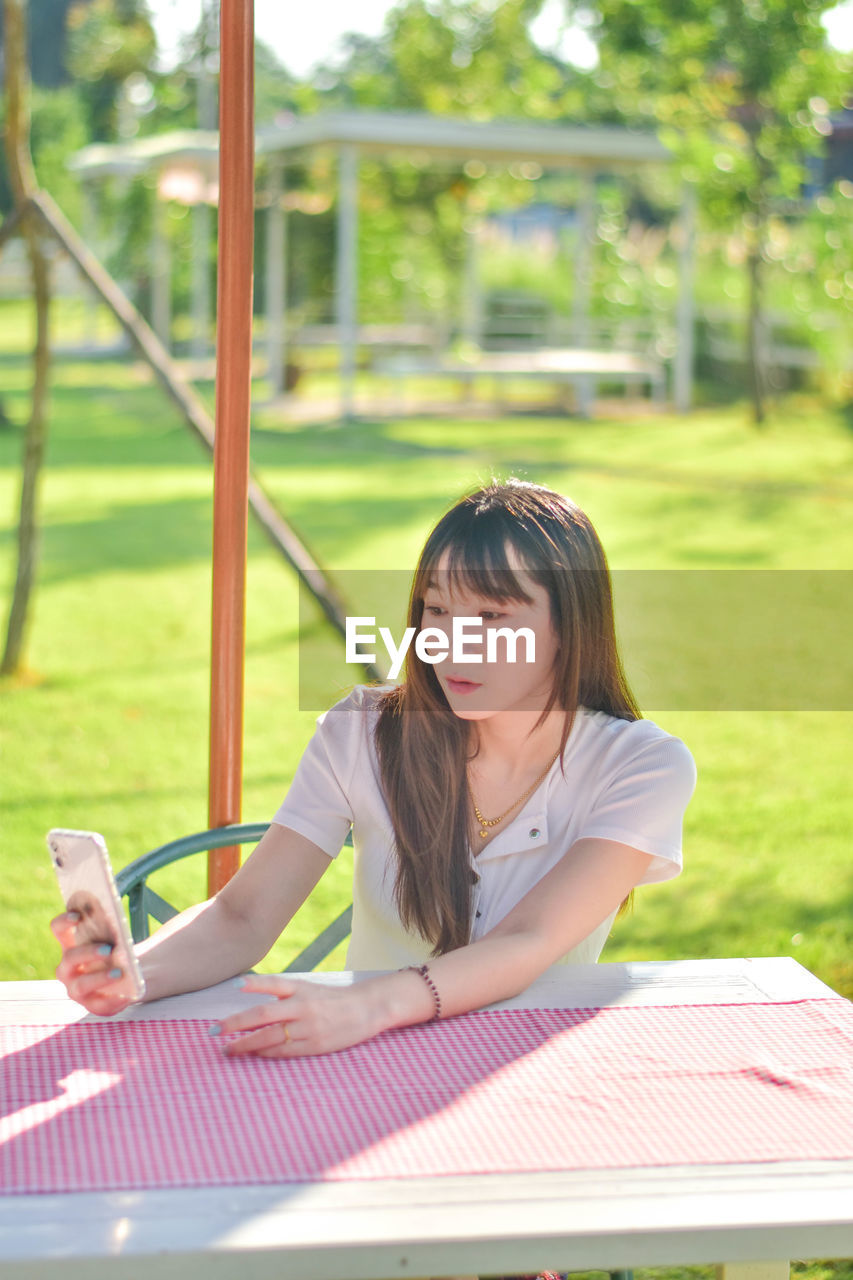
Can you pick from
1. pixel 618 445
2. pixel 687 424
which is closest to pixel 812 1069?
pixel 618 445

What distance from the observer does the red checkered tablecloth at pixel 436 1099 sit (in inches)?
47.4

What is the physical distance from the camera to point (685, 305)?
1491 cm

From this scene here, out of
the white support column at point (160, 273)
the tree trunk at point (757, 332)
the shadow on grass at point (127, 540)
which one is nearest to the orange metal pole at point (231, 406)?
the shadow on grass at point (127, 540)

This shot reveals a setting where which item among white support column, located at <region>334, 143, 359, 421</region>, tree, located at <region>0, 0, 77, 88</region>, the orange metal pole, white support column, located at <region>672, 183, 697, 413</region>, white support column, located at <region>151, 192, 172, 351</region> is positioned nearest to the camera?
the orange metal pole

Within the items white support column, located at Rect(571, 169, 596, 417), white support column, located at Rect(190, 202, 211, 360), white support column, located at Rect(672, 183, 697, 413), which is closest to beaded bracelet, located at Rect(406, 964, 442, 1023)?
white support column, located at Rect(571, 169, 596, 417)

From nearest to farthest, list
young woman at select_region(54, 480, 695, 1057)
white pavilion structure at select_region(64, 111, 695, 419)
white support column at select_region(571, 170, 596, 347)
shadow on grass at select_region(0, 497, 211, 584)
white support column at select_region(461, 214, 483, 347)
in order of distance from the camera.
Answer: young woman at select_region(54, 480, 695, 1057)
shadow on grass at select_region(0, 497, 211, 584)
white pavilion structure at select_region(64, 111, 695, 419)
white support column at select_region(571, 170, 596, 347)
white support column at select_region(461, 214, 483, 347)

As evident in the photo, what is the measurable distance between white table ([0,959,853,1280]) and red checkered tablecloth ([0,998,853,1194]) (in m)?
0.02

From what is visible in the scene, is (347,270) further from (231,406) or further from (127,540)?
(231,406)

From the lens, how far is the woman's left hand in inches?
55.3

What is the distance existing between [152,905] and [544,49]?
77.2 ft

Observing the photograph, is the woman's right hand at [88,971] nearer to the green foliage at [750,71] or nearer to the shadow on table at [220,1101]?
the shadow on table at [220,1101]

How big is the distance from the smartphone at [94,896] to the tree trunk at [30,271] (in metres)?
3.52

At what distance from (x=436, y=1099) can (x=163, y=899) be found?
2.96 ft

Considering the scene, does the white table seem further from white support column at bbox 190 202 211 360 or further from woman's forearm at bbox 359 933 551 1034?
white support column at bbox 190 202 211 360
